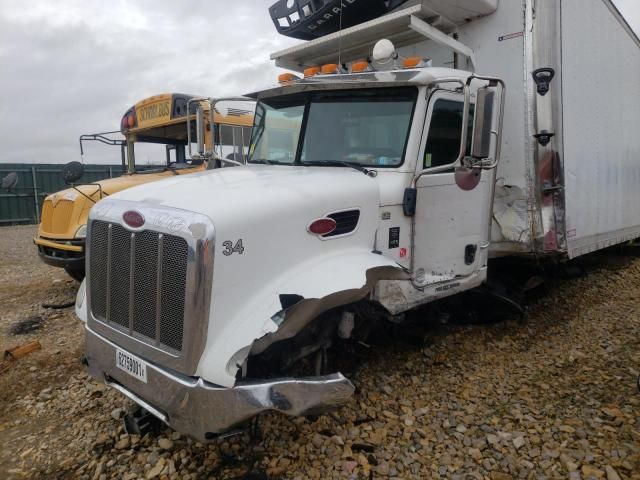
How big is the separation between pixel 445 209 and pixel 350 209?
1.04 meters

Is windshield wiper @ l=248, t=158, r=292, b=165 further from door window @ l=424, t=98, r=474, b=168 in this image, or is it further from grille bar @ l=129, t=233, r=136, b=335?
grille bar @ l=129, t=233, r=136, b=335

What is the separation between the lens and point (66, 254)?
21.0ft

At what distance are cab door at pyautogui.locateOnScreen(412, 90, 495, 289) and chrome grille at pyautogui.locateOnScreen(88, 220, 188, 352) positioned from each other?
1.90m

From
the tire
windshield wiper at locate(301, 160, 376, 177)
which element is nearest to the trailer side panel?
windshield wiper at locate(301, 160, 376, 177)

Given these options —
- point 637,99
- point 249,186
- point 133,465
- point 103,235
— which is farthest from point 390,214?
point 637,99

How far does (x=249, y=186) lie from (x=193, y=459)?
178 cm

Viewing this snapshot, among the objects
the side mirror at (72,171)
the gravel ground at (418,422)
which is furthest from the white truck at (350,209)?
the side mirror at (72,171)

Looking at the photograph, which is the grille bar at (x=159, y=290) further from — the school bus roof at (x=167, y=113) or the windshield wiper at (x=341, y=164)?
the school bus roof at (x=167, y=113)

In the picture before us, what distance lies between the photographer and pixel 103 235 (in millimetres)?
2957

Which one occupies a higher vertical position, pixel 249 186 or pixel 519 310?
pixel 249 186

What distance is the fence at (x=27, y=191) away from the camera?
18375 millimetres

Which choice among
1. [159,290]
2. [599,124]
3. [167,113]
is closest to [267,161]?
[159,290]

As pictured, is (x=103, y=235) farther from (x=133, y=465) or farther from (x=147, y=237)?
(x=133, y=465)

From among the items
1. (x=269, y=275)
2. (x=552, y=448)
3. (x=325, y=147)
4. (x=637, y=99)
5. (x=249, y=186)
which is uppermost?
(x=637, y=99)
